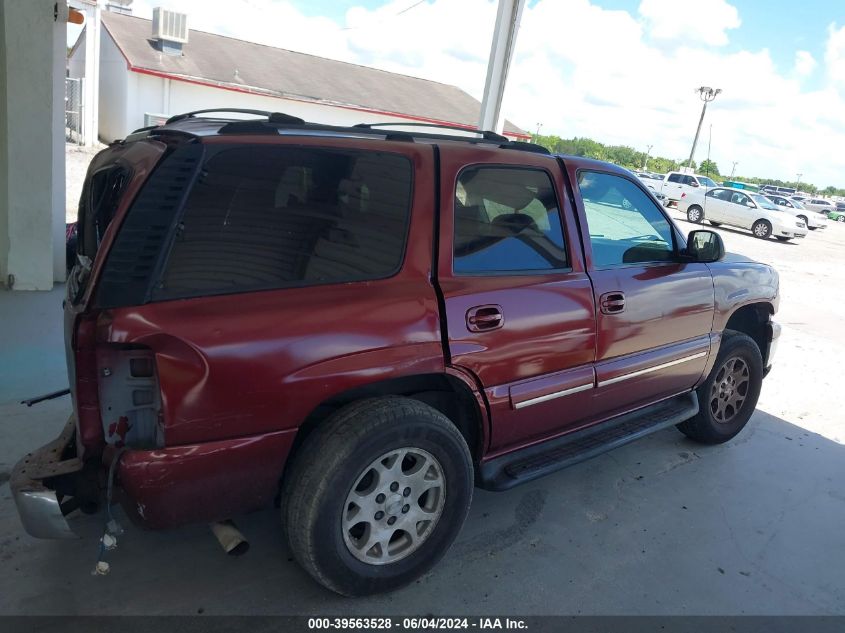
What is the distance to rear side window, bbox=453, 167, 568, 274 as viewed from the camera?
292 cm

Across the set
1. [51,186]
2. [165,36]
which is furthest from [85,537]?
[165,36]

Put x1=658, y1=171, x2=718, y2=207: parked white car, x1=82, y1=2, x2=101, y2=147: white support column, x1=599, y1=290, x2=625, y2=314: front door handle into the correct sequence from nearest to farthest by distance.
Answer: x1=599, y1=290, x2=625, y2=314: front door handle → x1=82, y1=2, x2=101, y2=147: white support column → x1=658, y1=171, x2=718, y2=207: parked white car

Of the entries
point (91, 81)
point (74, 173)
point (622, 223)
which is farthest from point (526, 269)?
point (91, 81)

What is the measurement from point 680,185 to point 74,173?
2095 centimetres

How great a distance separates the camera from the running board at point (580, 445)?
10.0 ft

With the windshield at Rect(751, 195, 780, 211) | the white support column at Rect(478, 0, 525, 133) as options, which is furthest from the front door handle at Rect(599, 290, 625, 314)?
the windshield at Rect(751, 195, 780, 211)

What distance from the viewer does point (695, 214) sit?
78.7 ft

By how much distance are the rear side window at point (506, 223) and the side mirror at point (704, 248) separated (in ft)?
3.83

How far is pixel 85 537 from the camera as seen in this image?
9.79 ft

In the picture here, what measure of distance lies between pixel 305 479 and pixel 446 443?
2.01 feet

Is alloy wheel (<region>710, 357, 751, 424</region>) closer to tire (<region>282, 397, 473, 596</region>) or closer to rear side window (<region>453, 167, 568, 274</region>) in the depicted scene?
rear side window (<region>453, 167, 568, 274</region>)

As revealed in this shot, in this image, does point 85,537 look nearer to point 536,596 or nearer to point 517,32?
point 536,596

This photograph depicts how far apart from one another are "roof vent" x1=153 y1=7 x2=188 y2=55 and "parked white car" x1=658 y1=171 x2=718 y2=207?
20.6 metres

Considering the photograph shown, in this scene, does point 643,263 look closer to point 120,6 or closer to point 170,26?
point 170,26
